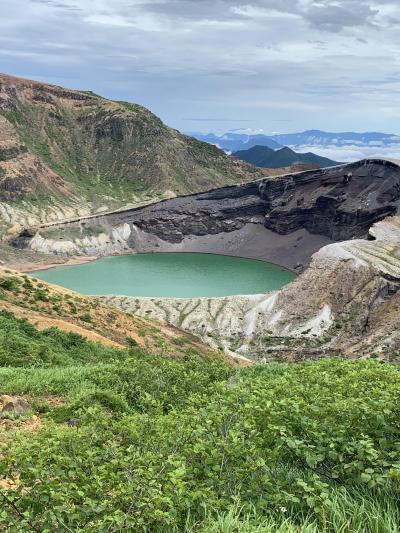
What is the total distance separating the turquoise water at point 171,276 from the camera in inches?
3775

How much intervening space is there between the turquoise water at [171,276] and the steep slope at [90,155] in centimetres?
3164

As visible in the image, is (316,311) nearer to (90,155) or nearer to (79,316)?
(79,316)

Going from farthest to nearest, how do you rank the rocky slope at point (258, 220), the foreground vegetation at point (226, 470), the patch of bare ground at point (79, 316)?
the rocky slope at point (258, 220) < the patch of bare ground at point (79, 316) < the foreground vegetation at point (226, 470)

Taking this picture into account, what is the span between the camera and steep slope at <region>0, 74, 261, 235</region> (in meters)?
148

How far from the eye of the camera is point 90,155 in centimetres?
17325

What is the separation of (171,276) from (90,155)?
81.0 metres

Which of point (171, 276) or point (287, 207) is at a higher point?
point (287, 207)

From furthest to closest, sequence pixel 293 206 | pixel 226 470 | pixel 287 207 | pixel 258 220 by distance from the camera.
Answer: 1. pixel 258 220
2. pixel 287 207
3. pixel 293 206
4. pixel 226 470

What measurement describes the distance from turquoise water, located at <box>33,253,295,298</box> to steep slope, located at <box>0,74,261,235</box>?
31642 millimetres

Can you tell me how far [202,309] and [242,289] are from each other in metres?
25.3

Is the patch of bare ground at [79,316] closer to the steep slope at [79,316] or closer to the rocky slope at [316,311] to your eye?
the steep slope at [79,316]

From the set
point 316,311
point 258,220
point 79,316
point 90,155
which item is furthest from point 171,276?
point 90,155

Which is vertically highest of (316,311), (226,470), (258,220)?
(226,470)

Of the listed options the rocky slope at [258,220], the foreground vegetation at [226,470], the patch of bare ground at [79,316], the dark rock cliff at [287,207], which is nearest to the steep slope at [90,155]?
the rocky slope at [258,220]
